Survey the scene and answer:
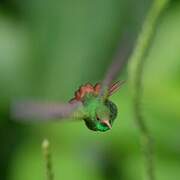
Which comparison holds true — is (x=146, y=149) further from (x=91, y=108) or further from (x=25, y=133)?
(x=25, y=133)

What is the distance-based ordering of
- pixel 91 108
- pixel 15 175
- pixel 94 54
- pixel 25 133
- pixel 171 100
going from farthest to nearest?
pixel 94 54
pixel 25 133
pixel 15 175
pixel 171 100
pixel 91 108

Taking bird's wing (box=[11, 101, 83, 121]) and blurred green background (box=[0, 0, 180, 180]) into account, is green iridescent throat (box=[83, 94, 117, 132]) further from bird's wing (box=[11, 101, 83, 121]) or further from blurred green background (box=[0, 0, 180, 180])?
blurred green background (box=[0, 0, 180, 180])

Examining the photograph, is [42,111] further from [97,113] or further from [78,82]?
[78,82]

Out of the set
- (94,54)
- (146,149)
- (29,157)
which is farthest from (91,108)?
(94,54)

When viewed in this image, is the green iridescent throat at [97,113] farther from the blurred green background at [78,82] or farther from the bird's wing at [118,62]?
the blurred green background at [78,82]

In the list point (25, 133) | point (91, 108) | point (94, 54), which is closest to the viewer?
point (91, 108)

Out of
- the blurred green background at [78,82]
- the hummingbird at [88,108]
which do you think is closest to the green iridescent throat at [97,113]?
the hummingbird at [88,108]

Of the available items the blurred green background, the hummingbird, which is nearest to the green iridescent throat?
the hummingbird
